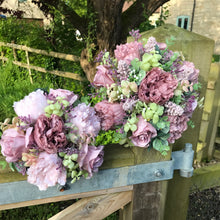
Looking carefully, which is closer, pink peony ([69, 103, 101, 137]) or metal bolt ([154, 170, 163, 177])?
pink peony ([69, 103, 101, 137])

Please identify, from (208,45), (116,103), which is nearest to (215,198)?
(208,45)

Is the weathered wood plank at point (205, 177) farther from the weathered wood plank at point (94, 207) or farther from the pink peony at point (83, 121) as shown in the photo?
the pink peony at point (83, 121)

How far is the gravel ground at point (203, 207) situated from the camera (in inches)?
99.2

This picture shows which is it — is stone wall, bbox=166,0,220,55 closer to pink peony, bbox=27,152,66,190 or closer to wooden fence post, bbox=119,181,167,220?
wooden fence post, bbox=119,181,167,220

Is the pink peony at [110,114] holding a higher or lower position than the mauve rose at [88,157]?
higher

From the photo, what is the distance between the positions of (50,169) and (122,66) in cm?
50

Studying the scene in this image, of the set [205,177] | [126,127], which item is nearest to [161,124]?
[126,127]

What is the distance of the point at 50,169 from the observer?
0.82 meters

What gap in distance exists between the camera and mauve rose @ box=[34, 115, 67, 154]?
2.64 ft

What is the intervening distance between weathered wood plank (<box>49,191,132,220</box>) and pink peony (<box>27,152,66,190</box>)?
333 mm

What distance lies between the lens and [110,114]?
99cm

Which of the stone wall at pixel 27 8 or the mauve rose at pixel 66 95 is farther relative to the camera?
the stone wall at pixel 27 8

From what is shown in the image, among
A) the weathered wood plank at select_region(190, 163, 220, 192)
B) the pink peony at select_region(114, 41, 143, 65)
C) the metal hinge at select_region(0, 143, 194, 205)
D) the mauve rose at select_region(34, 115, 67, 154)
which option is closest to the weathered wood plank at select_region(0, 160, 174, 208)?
the metal hinge at select_region(0, 143, 194, 205)

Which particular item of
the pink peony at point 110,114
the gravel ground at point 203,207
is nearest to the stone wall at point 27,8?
the pink peony at point 110,114
